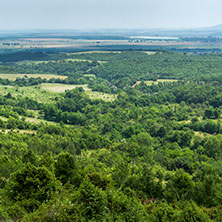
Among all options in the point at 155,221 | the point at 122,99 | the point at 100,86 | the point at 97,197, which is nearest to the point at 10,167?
the point at 97,197

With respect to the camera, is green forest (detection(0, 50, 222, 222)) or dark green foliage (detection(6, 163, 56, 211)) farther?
dark green foliage (detection(6, 163, 56, 211))

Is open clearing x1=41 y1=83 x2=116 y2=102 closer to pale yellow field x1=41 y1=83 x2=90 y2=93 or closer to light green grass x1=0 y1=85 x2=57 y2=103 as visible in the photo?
pale yellow field x1=41 y1=83 x2=90 y2=93

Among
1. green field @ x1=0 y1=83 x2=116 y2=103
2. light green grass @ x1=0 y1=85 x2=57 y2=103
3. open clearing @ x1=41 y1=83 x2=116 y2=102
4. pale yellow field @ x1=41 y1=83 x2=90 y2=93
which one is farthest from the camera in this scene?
pale yellow field @ x1=41 y1=83 x2=90 y2=93

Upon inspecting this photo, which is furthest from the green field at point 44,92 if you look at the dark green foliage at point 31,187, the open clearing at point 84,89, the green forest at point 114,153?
the dark green foliage at point 31,187

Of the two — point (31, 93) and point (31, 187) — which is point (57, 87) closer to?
point (31, 93)

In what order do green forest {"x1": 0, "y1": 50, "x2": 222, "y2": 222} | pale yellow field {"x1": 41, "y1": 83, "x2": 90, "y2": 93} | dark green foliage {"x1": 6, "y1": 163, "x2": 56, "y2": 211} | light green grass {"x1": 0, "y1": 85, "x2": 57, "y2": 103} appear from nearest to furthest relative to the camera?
green forest {"x1": 0, "y1": 50, "x2": 222, "y2": 222}, dark green foliage {"x1": 6, "y1": 163, "x2": 56, "y2": 211}, light green grass {"x1": 0, "y1": 85, "x2": 57, "y2": 103}, pale yellow field {"x1": 41, "y1": 83, "x2": 90, "y2": 93}

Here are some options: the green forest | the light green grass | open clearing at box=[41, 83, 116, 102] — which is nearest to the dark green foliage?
the green forest

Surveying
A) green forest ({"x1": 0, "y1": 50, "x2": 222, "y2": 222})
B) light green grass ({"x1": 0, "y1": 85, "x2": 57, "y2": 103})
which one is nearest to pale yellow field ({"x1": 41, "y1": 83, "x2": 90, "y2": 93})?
green forest ({"x1": 0, "y1": 50, "x2": 222, "y2": 222})

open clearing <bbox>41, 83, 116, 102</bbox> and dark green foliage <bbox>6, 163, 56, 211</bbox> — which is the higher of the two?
dark green foliage <bbox>6, 163, 56, 211</bbox>
